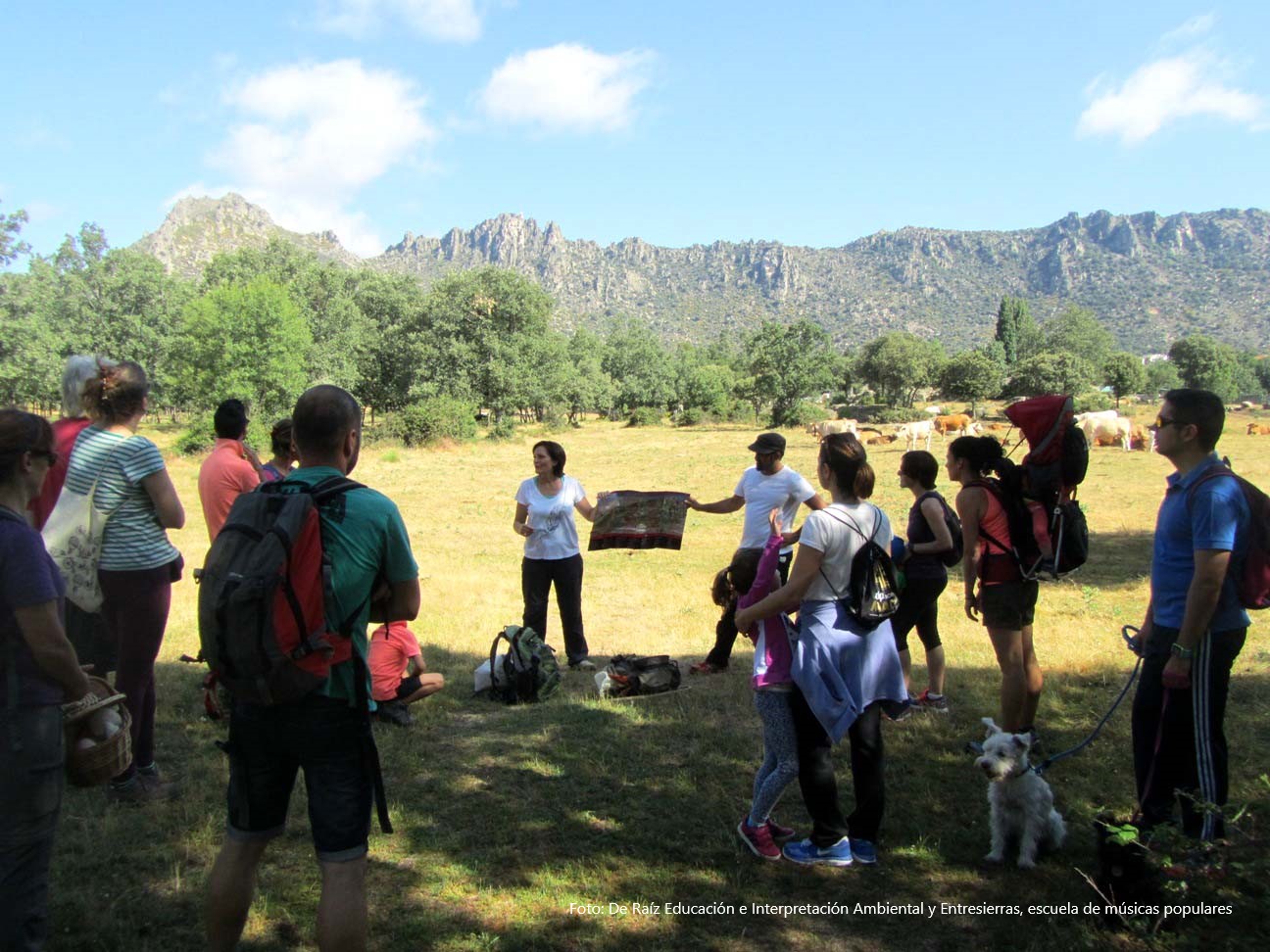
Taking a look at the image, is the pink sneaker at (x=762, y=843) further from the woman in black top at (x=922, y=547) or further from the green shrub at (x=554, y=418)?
the green shrub at (x=554, y=418)

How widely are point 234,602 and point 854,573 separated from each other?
244cm

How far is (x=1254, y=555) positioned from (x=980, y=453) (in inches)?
59.7

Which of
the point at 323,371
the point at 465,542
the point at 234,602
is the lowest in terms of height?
the point at 465,542

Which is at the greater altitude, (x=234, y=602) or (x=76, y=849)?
(x=234, y=602)

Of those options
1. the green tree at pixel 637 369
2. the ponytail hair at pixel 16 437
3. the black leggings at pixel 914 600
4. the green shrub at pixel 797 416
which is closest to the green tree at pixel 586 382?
the green tree at pixel 637 369

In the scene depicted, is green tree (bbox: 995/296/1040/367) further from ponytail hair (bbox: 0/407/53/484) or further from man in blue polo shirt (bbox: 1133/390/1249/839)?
ponytail hair (bbox: 0/407/53/484)

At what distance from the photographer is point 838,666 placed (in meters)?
3.38

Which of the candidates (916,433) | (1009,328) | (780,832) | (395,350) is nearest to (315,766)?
(780,832)

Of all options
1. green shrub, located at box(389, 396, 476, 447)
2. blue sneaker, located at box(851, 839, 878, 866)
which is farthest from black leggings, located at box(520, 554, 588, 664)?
green shrub, located at box(389, 396, 476, 447)

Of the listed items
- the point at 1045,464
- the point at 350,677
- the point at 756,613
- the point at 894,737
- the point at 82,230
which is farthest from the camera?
the point at 82,230

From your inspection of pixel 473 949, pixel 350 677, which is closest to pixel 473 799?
pixel 473 949

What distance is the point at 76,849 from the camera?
361 centimetres

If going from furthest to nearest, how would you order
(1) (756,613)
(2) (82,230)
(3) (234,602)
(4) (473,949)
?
1. (2) (82,230)
2. (1) (756,613)
3. (4) (473,949)
4. (3) (234,602)

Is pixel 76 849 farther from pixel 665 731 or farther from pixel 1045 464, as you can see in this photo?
pixel 1045 464
